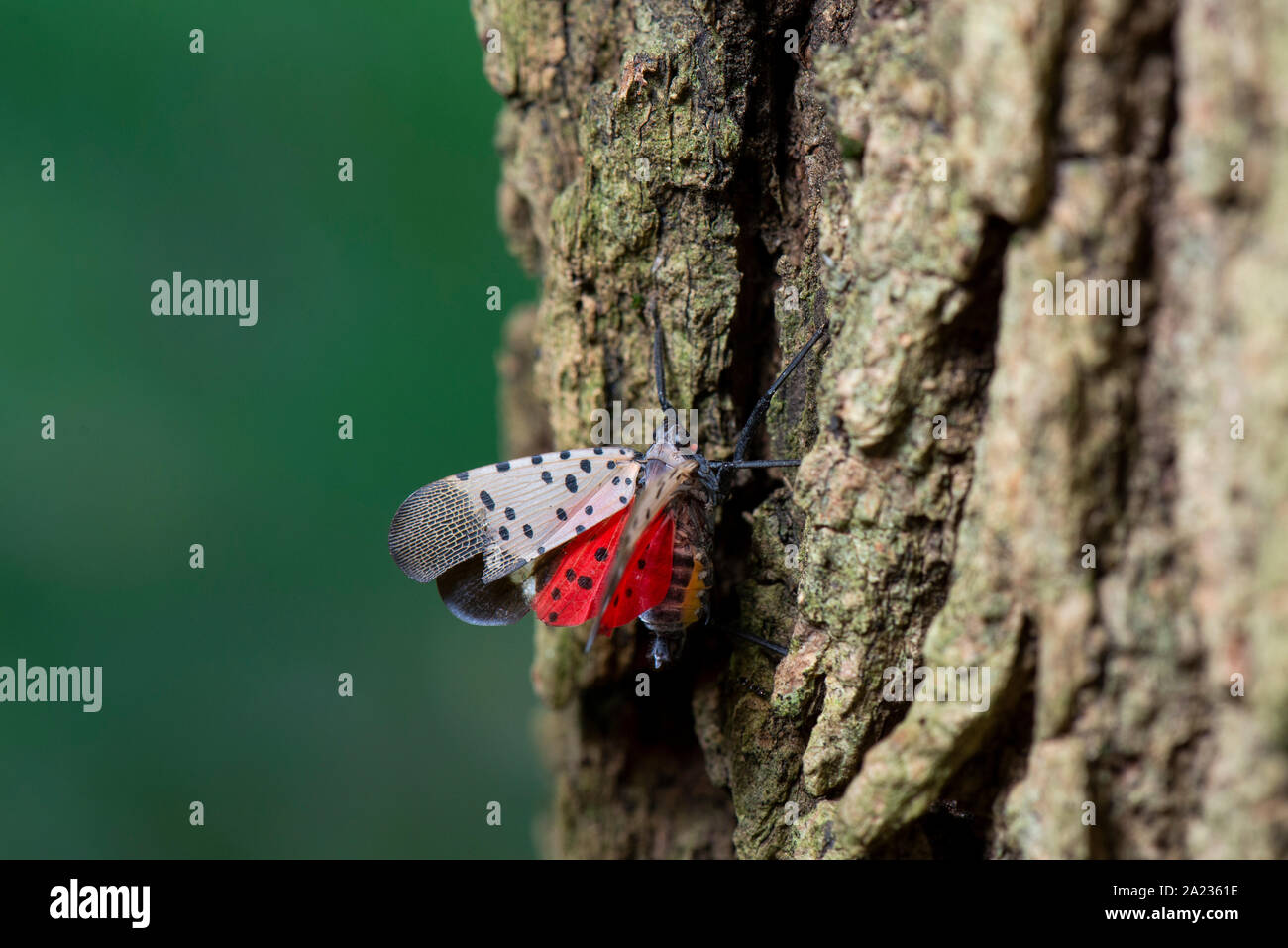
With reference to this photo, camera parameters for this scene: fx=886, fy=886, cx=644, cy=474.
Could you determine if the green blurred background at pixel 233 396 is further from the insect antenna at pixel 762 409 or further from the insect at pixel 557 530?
the insect antenna at pixel 762 409

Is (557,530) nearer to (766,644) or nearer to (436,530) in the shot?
(436,530)

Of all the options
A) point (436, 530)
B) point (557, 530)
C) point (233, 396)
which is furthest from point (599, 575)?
point (233, 396)

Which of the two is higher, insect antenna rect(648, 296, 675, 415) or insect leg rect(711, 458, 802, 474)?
insect antenna rect(648, 296, 675, 415)

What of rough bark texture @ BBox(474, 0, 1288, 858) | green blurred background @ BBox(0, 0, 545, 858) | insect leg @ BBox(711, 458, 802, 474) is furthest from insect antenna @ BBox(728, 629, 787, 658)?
green blurred background @ BBox(0, 0, 545, 858)

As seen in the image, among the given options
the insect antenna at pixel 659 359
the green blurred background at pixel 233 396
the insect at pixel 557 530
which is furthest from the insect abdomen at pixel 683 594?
the green blurred background at pixel 233 396

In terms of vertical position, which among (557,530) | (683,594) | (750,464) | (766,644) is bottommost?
(766,644)

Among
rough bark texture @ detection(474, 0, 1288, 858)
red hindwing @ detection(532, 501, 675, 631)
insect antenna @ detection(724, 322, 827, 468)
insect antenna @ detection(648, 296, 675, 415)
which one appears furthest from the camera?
insect antenna @ detection(648, 296, 675, 415)

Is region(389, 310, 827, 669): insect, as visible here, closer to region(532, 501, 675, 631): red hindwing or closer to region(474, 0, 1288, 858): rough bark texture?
region(532, 501, 675, 631): red hindwing
